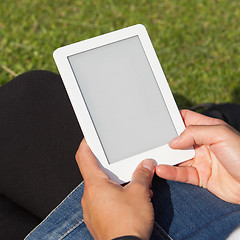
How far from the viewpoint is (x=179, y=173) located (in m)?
1.12

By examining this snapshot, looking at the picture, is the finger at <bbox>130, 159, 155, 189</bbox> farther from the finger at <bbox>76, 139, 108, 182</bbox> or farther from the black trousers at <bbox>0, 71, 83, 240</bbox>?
the black trousers at <bbox>0, 71, 83, 240</bbox>

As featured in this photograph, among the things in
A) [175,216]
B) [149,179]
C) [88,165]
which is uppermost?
[88,165]

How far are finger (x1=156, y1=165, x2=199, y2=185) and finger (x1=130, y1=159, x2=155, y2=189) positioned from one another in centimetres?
3

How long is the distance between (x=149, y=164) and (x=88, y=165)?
8.4 inches

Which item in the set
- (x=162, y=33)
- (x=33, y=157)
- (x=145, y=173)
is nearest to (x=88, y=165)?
(x=145, y=173)

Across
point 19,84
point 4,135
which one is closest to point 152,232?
point 4,135

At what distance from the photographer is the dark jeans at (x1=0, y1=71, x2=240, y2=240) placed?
1.12 meters

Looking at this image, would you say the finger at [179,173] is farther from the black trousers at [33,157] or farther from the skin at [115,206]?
the black trousers at [33,157]

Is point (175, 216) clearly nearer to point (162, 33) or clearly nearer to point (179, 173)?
point (179, 173)

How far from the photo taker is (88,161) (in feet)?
3.48

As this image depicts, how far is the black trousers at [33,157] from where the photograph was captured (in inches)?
47.9

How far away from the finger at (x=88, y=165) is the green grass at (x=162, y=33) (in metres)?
1.16

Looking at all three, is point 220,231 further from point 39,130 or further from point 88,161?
point 39,130

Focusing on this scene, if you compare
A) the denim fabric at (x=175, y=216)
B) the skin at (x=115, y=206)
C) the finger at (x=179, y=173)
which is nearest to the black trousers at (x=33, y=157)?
the denim fabric at (x=175, y=216)
